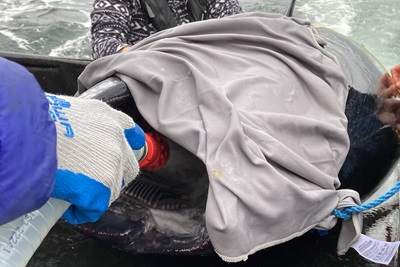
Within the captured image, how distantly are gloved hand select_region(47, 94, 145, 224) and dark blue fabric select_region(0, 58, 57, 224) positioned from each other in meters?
0.10

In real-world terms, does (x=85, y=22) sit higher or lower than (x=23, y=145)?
lower

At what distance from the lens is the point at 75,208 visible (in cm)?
92

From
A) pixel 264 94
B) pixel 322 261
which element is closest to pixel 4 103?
pixel 264 94

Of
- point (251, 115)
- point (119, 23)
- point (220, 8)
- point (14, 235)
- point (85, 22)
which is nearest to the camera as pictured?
point (14, 235)

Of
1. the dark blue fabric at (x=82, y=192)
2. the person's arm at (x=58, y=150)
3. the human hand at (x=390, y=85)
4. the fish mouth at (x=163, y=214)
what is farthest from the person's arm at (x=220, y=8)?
the dark blue fabric at (x=82, y=192)

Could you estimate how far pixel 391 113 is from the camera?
1726 mm

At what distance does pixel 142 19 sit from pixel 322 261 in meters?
1.30

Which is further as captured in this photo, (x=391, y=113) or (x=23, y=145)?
(x=391, y=113)

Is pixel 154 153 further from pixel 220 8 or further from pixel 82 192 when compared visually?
pixel 220 8

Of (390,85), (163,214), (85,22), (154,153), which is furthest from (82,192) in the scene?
(85,22)

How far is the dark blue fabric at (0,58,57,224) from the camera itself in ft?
2.13

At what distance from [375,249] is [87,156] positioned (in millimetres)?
845

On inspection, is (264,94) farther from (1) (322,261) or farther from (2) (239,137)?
(1) (322,261)

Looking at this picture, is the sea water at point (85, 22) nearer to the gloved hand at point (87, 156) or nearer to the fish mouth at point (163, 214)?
the fish mouth at point (163, 214)
